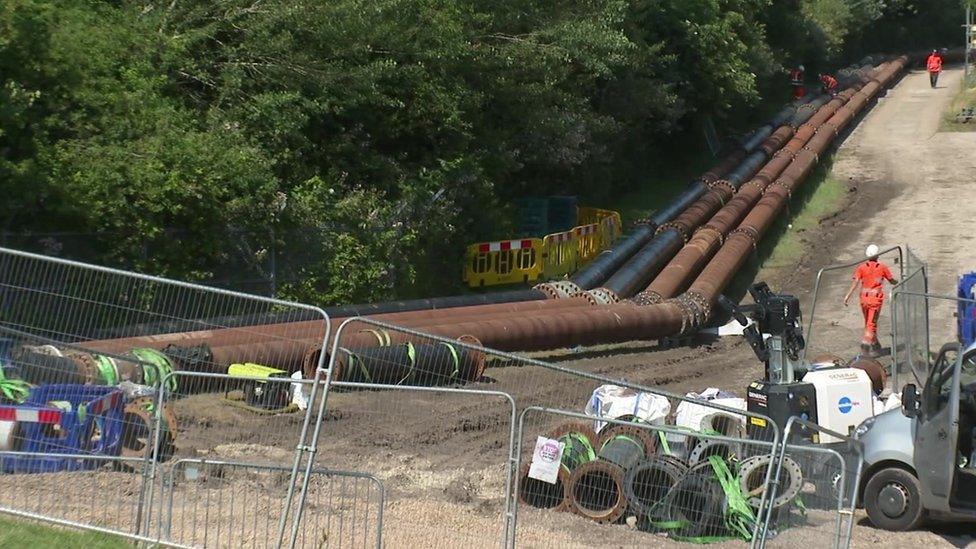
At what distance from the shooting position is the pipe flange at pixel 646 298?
2153cm

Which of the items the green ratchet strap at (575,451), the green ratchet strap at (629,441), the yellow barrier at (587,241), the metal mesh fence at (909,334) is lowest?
the green ratchet strap at (575,451)

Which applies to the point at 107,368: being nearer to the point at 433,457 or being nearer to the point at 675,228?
the point at 433,457

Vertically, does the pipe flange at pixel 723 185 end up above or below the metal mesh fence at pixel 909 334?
above

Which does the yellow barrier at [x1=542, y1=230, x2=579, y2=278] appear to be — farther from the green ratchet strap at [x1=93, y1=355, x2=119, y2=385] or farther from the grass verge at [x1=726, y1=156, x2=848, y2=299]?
the green ratchet strap at [x1=93, y1=355, x2=119, y2=385]

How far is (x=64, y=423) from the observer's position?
8.62 metres

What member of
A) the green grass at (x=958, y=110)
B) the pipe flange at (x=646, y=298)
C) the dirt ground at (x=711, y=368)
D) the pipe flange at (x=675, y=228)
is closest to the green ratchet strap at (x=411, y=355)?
the dirt ground at (x=711, y=368)

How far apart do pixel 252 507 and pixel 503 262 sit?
55.0 ft

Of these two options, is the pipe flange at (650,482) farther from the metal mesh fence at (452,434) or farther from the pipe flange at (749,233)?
the pipe flange at (749,233)

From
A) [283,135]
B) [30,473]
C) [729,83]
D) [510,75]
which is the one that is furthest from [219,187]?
[729,83]

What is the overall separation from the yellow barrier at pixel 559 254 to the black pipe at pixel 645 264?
5.21 ft

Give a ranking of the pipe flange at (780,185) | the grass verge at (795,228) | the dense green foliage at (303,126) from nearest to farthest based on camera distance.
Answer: the dense green foliage at (303,126)
the grass verge at (795,228)
the pipe flange at (780,185)

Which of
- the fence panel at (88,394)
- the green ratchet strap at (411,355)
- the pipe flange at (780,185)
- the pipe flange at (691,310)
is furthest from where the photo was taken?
the pipe flange at (780,185)

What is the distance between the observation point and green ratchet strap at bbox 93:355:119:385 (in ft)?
29.4

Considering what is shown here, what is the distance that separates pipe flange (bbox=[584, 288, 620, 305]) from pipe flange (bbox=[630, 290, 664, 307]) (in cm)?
34
